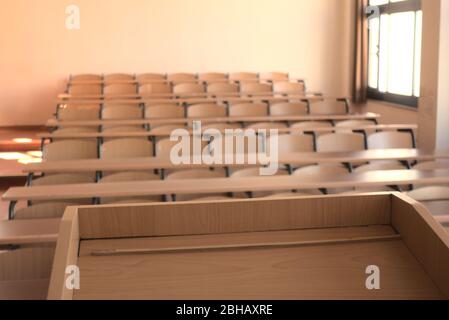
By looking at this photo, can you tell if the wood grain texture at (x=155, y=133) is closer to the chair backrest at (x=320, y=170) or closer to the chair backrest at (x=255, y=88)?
the chair backrest at (x=320, y=170)

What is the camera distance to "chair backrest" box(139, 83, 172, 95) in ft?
29.1

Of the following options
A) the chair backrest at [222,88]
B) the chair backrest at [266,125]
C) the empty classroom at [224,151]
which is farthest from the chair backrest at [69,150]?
the chair backrest at [222,88]

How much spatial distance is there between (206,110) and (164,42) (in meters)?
3.53

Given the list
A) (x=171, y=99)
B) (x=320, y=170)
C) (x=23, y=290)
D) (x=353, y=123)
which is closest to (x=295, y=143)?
Result: (x=320, y=170)

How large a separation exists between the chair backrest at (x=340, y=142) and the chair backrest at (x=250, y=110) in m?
1.73

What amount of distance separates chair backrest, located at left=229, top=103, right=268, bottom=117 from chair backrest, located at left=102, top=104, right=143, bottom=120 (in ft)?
3.36

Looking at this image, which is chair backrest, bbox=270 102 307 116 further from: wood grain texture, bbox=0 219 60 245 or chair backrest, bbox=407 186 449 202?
wood grain texture, bbox=0 219 60 245

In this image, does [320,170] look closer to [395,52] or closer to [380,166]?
[380,166]

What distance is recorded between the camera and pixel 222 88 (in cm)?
893

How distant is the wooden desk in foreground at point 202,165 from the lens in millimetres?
4262

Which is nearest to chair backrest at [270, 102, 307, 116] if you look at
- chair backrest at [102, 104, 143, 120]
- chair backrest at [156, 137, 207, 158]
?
chair backrest at [102, 104, 143, 120]

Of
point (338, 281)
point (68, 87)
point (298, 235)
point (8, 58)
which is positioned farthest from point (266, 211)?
Result: point (8, 58)

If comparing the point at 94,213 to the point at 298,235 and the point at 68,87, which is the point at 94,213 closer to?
the point at 298,235
